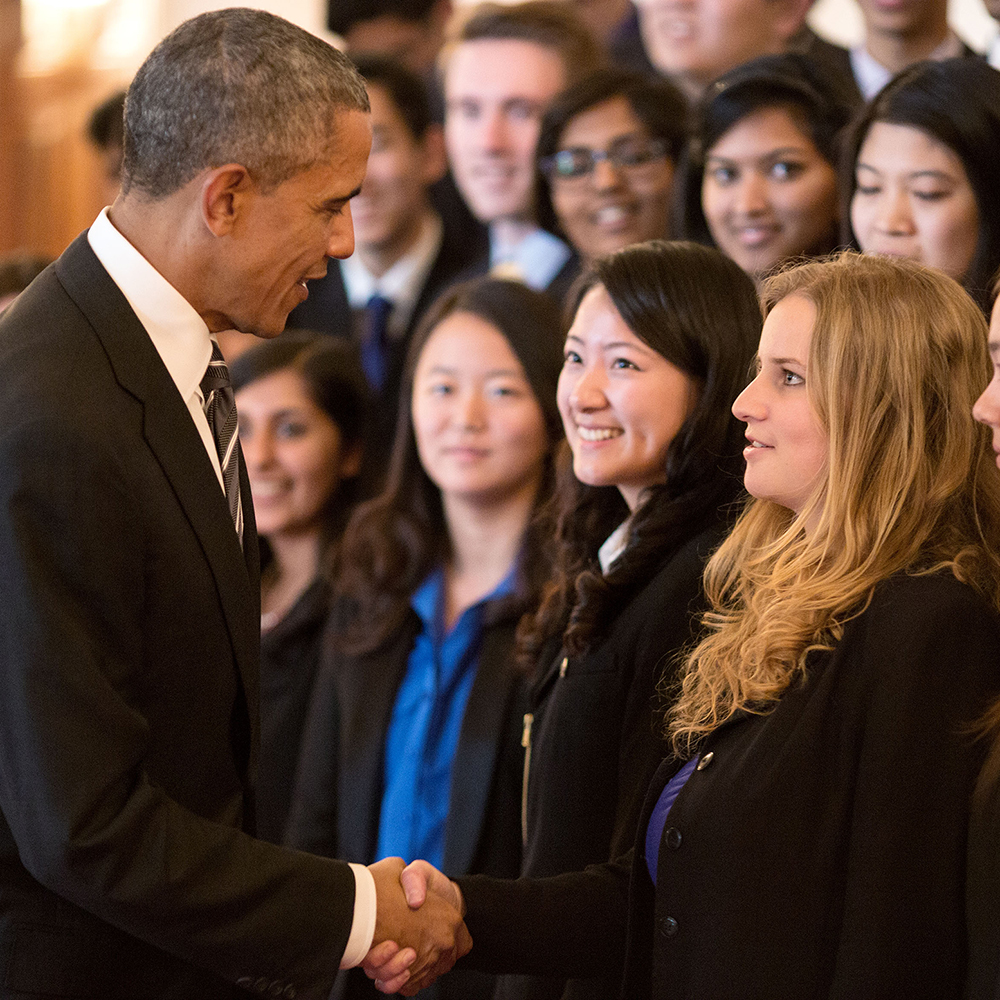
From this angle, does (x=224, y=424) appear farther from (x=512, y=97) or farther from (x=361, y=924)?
(x=512, y=97)

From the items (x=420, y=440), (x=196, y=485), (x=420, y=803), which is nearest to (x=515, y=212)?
(x=420, y=440)

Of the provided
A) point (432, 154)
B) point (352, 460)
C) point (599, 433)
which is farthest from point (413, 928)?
point (432, 154)

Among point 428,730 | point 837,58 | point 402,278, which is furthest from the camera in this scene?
point 402,278

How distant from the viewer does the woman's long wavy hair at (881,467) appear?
5.48 ft

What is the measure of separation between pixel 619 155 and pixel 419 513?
1109 millimetres

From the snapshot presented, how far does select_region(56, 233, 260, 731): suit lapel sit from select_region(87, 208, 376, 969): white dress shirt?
0.07ft

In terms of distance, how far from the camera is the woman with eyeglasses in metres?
3.46

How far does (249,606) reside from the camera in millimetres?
1676

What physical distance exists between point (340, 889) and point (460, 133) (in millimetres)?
2793

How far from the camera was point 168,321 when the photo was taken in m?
1.71

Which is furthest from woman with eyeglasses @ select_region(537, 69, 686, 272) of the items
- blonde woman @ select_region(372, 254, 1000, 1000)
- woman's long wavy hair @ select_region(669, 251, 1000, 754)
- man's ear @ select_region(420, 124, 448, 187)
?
woman's long wavy hair @ select_region(669, 251, 1000, 754)

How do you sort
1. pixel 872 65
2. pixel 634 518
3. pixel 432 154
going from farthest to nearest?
pixel 432 154, pixel 872 65, pixel 634 518

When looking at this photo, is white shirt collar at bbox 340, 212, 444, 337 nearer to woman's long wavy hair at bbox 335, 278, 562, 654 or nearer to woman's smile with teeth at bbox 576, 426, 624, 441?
woman's long wavy hair at bbox 335, 278, 562, 654

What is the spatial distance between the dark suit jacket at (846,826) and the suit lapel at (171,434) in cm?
61
